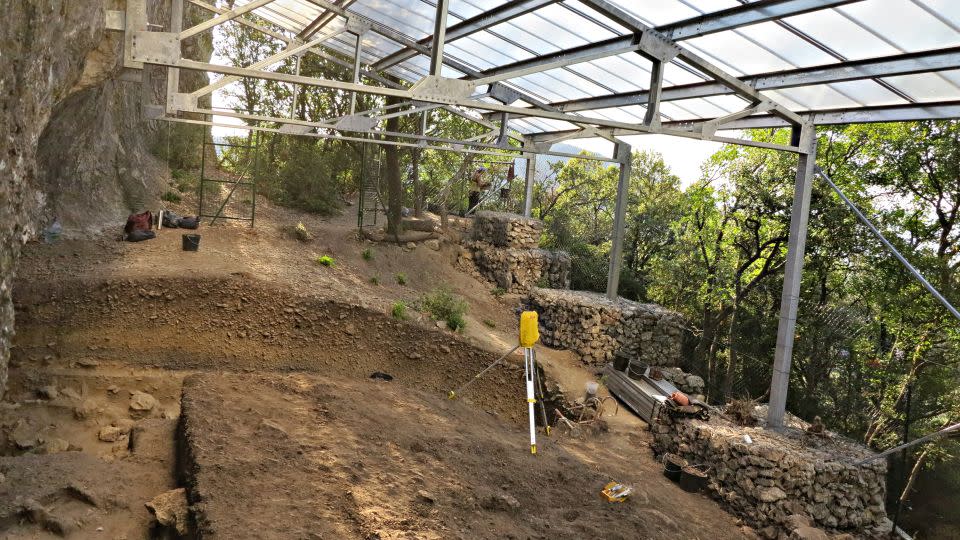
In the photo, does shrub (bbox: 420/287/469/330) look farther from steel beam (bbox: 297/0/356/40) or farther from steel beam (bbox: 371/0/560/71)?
steel beam (bbox: 297/0/356/40)

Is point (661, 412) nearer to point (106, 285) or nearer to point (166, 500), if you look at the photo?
point (166, 500)

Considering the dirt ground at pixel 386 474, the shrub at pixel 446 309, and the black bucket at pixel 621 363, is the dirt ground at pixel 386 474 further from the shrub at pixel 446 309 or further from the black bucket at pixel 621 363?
the shrub at pixel 446 309

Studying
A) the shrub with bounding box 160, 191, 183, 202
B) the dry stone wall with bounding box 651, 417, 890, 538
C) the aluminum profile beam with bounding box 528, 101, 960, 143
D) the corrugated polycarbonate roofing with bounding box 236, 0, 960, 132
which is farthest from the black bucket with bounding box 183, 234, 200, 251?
the dry stone wall with bounding box 651, 417, 890, 538

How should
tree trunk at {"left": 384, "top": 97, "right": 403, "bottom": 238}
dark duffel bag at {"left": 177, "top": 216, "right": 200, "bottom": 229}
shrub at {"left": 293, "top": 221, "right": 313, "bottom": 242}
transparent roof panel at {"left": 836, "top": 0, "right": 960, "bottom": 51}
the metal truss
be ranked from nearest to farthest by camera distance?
transparent roof panel at {"left": 836, "top": 0, "right": 960, "bottom": 51}
the metal truss
dark duffel bag at {"left": 177, "top": 216, "right": 200, "bottom": 229}
shrub at {"left": 293, "top": 221, "right": 313, "bottom": 242}
tree trunk at {"left": 384, "top": 97, "right": 403, "bottom": 238}

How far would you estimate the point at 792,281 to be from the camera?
9.18 metres

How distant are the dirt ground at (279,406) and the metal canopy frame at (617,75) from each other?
2.95 meters

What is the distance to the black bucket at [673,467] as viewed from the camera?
8938mm

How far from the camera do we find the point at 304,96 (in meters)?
21.4

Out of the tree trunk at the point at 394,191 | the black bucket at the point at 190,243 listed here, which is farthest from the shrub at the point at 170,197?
the tree trunk at the point at 394,191

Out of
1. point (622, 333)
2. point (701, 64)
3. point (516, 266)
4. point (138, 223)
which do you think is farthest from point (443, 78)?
point (516, 266)

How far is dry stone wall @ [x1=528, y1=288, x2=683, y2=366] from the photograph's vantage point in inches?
508

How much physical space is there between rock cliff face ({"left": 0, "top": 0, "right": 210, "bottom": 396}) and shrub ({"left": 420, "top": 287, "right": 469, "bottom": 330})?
21.5 ft

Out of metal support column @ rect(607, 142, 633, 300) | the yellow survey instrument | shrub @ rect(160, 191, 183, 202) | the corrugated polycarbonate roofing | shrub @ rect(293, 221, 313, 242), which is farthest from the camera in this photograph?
shrub @ rect(160, 191, 183, 202)

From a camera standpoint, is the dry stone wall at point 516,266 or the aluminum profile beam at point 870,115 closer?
the aluminum profile beam at point 870,115
